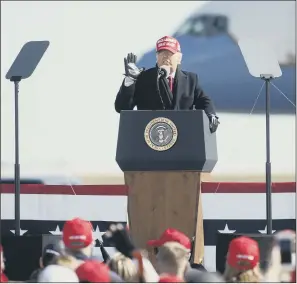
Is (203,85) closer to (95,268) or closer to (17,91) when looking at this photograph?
(17,91)

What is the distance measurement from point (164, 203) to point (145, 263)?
884 millimetres

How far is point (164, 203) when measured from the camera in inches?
205

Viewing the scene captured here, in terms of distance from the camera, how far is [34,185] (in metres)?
6.25

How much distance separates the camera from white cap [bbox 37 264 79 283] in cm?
391

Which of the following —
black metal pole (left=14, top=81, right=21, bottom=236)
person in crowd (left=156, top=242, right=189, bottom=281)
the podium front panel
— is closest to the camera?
person in crowd (left=156, top=242, right=189, bottom=281)

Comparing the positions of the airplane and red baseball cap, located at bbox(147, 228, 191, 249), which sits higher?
the airplane

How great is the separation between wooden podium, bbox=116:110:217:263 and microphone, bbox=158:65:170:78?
332 millimetres

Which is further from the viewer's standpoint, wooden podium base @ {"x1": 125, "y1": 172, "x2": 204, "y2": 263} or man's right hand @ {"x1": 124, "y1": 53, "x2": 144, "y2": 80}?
man's right hand @ {"x1": 124, "y1": 53, "x2": 144, "y2": 80}

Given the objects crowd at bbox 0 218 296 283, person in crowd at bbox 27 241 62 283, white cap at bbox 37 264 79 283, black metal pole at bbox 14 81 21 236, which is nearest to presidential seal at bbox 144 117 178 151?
crowd at bbox 0 218 296 283

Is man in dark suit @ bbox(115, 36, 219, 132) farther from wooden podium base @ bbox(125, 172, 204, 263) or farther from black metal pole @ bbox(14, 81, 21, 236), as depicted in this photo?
black metal pole @ bbox(14, 81, 21, 236)

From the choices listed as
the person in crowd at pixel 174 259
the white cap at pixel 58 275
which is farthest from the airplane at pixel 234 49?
the white cap at pixel 58 275

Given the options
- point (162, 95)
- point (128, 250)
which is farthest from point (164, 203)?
point (128, 250)

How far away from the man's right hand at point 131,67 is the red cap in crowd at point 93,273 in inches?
69.9

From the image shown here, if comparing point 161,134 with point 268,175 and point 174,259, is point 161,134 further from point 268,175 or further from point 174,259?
point 174,259
